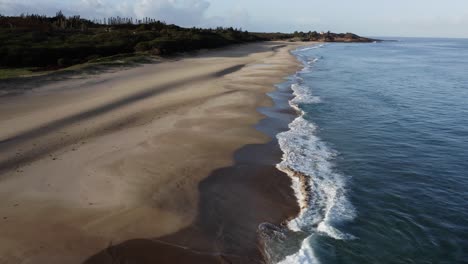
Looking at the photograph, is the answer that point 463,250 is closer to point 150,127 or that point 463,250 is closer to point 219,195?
point 219,195

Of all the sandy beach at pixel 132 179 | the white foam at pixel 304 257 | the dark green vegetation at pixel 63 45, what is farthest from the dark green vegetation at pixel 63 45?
the white foam at pixel 304 257

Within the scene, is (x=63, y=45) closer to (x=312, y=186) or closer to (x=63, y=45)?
(x=63, y=45)

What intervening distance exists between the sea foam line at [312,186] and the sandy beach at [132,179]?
1.40 ft

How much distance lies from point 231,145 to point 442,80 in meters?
25.7

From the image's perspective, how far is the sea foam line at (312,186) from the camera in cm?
889

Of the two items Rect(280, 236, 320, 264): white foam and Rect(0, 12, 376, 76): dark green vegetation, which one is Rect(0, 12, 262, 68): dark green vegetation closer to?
Rect(0, 12, 376, 76): dark green vegetation

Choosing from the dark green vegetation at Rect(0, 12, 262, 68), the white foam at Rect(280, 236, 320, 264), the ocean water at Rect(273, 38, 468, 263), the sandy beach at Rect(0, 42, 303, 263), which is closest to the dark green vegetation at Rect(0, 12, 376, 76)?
the dark green vegetation at Rect(0, 12, 262, 68)

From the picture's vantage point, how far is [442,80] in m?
33.3

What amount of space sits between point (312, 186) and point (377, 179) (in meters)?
2.21

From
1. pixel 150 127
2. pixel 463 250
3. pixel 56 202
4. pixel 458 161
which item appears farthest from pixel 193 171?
pixel 458 161

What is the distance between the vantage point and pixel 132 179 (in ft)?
36.0

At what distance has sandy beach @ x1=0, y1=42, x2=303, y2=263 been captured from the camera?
26.4 ft

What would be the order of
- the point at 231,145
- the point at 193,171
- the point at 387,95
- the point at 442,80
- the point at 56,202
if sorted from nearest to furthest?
the point at 56,202 → the point at 193,171 → the point at 231,145 → the point at 387,95 → the point at 442,80

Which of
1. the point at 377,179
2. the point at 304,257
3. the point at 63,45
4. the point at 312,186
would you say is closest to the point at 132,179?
the point at 312,186
